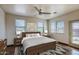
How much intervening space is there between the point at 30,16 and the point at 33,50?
0.70 metres

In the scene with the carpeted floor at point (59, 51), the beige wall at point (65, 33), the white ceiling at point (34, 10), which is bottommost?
the carpeted floor at point (59, 51)

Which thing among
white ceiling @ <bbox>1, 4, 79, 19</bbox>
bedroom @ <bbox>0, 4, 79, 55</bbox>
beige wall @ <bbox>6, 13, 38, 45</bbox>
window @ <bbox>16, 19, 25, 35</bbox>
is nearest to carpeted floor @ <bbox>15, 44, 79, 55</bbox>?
bedroom @ <bbox>0, 4, 79, 55</bbox>

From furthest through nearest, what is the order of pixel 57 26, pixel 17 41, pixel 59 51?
pixel 57 26
pixel 17 41
pixel 59 51

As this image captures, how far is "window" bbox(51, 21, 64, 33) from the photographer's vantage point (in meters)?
1.92

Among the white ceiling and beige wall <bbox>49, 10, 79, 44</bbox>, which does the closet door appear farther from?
the white ceiling

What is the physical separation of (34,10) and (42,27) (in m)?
0.41

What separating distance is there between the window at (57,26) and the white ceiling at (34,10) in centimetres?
19

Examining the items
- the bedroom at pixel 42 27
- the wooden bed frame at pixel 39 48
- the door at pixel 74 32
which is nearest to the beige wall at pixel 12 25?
the bedroom at pixel 42 27

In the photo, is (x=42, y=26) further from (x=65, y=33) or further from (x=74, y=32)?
(x=74, y=32)

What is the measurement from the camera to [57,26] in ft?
6.41

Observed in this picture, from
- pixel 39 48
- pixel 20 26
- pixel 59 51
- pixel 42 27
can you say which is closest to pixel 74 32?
pixel 59 51

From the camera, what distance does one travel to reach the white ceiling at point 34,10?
1576 millimetres

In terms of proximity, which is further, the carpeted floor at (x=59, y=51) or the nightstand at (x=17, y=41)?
the nightstand at (x=17, y=41)

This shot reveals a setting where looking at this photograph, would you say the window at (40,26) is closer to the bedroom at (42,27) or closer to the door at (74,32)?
the bedroom at (42,27)
